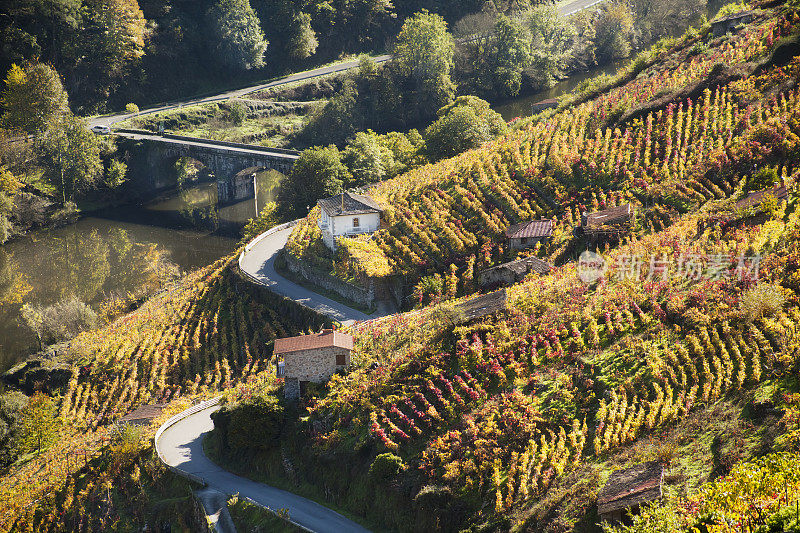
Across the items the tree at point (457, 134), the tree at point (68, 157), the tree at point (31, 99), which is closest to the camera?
the tree at point (457, 134)

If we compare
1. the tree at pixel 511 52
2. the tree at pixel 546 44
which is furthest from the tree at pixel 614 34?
the tree at pixel 511 52

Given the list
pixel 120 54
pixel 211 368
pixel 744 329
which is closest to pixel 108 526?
pixel 211 368

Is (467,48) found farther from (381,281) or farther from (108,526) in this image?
(108,526)

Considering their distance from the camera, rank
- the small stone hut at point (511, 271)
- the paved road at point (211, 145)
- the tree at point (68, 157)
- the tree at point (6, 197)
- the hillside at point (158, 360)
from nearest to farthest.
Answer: the small stone hut at point (511, 271) < the hillside at point (158, 360) < the tree at point (6, 197) < the paved road at point (211, 145) < the tree at point (68, 157)

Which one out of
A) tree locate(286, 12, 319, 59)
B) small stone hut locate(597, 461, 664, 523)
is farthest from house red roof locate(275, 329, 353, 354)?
tree locate(286, 12, 319, 59)

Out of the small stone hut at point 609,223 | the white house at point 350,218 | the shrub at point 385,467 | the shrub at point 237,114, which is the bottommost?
the shrub at point 385,467

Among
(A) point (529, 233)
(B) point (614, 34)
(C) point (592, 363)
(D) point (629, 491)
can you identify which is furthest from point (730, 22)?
(D) point (629, 491)

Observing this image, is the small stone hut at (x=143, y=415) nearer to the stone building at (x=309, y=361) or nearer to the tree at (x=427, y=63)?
the stone building at (x=309, y=361)
